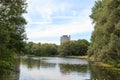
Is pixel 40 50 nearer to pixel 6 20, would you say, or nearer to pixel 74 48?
pixel 74 48

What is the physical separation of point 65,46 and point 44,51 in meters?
18.9

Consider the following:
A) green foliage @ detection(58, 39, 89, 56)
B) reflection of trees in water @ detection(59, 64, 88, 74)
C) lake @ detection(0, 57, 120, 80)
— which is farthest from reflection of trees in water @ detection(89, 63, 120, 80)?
green foliage @ detection(58, 39, 89, 56)

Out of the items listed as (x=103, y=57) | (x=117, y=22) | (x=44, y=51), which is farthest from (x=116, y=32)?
(x=44, y=51)

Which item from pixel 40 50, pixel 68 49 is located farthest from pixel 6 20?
pixel 40 50

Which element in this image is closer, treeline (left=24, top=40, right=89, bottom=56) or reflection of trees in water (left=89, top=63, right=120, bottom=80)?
reflection of trees in water (left=89, top=63, right=120, bottom=80)

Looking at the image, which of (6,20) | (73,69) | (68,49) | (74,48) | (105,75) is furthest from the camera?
(68,49)

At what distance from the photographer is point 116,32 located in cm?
5069

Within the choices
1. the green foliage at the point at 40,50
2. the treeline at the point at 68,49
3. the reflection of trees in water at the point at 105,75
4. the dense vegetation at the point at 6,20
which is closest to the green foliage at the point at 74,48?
the treeline at the point at 68,49

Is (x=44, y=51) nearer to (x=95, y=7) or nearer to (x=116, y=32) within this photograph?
(x=95, y=7)

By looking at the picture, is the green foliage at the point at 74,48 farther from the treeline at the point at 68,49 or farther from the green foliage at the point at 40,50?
the green foliage at the point at 40,50

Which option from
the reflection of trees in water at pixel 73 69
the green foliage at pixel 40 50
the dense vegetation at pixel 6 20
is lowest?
the reflection of trees in water at pixel 73 69

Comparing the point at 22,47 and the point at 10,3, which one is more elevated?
the point at 10,3

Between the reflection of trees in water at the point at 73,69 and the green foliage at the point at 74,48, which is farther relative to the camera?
the green foliage at the point at 74,48

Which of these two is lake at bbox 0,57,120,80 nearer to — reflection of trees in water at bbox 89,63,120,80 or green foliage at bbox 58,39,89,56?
reflection of trees in water at bbox 89,63,120,80
